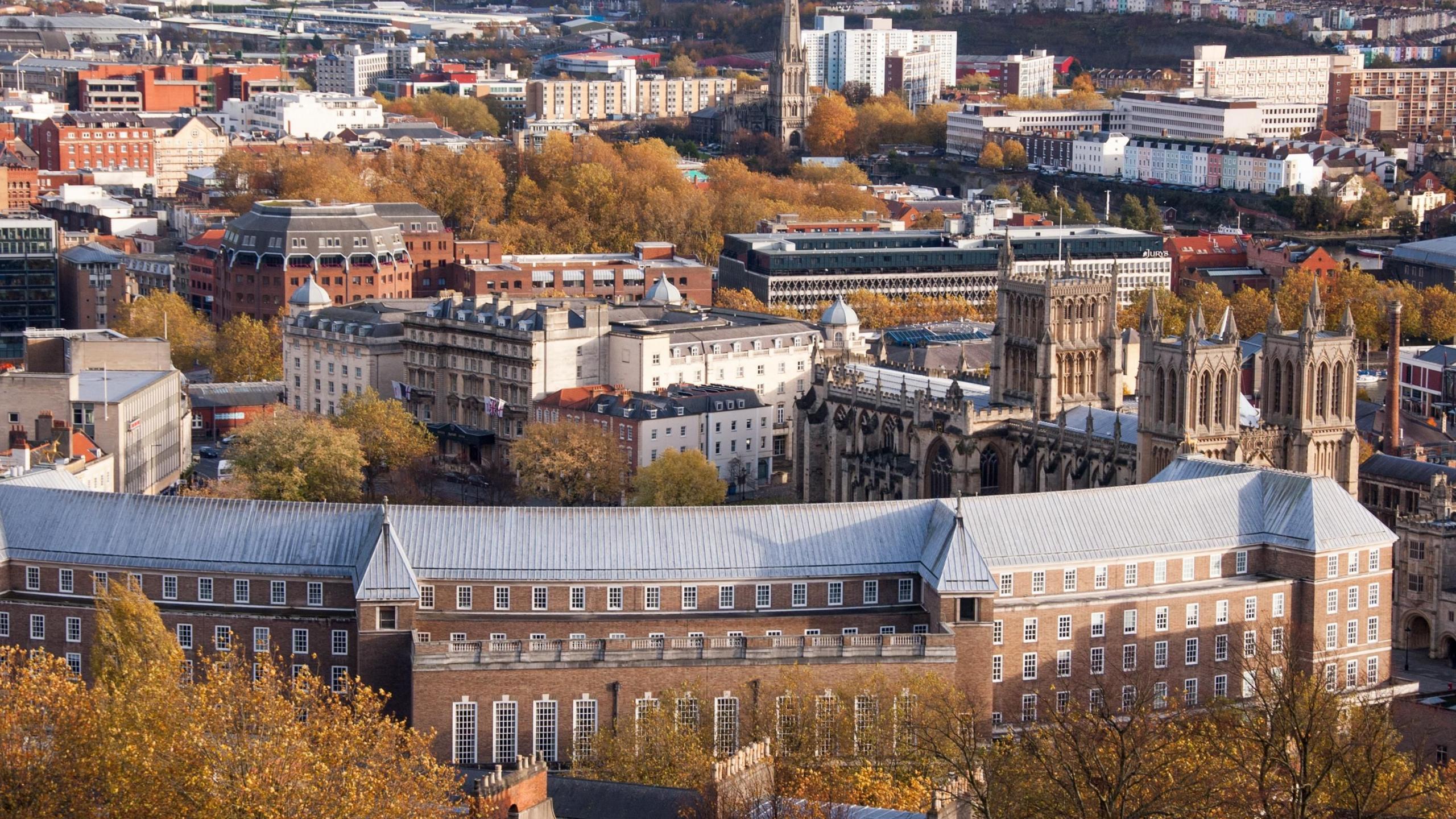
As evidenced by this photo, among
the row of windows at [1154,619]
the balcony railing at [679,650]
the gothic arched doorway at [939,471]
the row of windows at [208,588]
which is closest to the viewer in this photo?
the balcony railing at [679,650]

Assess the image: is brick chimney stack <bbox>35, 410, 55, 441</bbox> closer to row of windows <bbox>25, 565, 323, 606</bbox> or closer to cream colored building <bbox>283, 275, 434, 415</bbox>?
row of windows <bbox>25, 565, 323, 606</bbox>

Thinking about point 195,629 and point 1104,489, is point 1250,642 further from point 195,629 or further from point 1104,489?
point 195,629

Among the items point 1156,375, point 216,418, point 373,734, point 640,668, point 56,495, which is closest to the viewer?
point 373,734

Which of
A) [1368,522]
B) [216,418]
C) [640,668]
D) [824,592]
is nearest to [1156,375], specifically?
[1368,522]

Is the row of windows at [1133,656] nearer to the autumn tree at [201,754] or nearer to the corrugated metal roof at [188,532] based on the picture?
the corrugated metal roof at [188,532]

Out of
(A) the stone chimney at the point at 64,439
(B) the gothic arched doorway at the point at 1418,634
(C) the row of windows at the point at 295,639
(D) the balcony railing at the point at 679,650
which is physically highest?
(A) the stone chimney at the point at 64,439

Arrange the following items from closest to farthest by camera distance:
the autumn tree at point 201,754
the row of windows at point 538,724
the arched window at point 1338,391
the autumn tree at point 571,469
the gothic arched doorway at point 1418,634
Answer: the autumn tree at point 201,754, the row of windows at point 538,724, the gothic arched doorway at point 1418,634, the arched window at point 1338,391, the autumn tree at point 571,469

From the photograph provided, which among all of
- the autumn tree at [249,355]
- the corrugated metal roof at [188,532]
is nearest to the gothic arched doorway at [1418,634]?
the corrugated metal roof at [188,532]
